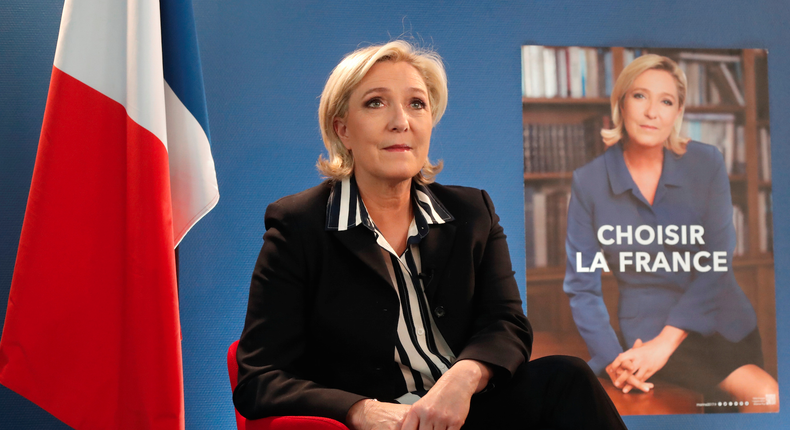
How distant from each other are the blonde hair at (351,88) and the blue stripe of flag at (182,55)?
55cm

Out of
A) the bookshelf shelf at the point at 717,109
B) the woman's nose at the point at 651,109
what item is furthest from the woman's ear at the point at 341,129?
the bookshelf shelf at the point at 717,109

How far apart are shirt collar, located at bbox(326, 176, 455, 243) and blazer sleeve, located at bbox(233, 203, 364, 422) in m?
0.10

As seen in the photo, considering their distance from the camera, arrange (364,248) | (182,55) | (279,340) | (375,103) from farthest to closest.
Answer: (182,55) → (375,103) → (364,248) → (279,340)

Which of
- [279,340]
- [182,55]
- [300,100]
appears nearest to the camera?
[279,340]

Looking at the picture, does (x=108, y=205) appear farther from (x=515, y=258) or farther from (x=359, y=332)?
(x=515, y=258)

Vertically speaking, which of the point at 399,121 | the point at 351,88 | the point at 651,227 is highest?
the point at 351,88

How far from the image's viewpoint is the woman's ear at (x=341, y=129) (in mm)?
1721

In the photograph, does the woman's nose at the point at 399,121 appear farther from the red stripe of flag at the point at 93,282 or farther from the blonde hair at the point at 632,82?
the blonde hair at the point at 632,82

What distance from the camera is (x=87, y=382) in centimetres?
179

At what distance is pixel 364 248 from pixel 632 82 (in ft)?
5.46

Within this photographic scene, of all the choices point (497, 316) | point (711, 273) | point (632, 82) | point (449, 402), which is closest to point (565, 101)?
point (632, 82)

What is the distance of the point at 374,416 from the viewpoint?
1.25 m

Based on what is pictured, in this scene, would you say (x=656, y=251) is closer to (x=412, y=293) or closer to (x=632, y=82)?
(x=632, y=82)

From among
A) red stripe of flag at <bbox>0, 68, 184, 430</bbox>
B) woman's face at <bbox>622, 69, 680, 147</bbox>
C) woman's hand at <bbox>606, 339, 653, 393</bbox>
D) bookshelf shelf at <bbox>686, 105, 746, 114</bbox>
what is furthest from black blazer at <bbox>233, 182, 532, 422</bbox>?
bookshelf shelf at <bbox>686, 105, 746, 114</bbox>
